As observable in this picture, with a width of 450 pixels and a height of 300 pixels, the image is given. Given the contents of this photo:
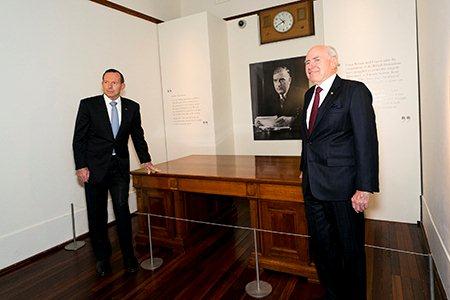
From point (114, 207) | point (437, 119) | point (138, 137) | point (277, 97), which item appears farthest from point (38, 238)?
point (437, 119)

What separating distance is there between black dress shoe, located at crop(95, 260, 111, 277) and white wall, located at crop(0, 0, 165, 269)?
3.10 feet

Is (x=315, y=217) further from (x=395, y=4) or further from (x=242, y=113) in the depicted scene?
(x=242, y=113)

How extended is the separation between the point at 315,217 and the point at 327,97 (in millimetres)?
741

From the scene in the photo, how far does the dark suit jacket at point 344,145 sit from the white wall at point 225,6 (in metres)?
3.44

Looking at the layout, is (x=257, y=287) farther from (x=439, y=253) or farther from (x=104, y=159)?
(x=104, y=159)

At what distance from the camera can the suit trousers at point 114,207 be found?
2.71m

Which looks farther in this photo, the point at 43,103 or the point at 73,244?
the point at 73,244

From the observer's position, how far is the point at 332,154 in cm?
181

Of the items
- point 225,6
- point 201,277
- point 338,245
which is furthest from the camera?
point 225,6

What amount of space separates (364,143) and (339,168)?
0.64ft

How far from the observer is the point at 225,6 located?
16.8 ft

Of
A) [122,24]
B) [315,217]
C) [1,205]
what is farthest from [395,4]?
[1,205]

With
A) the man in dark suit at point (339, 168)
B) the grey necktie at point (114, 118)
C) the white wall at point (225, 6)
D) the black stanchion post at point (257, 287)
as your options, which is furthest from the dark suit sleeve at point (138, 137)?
the white wall at point (225, 6)

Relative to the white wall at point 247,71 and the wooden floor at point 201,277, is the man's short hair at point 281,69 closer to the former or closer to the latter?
the white wall at point 247,71
